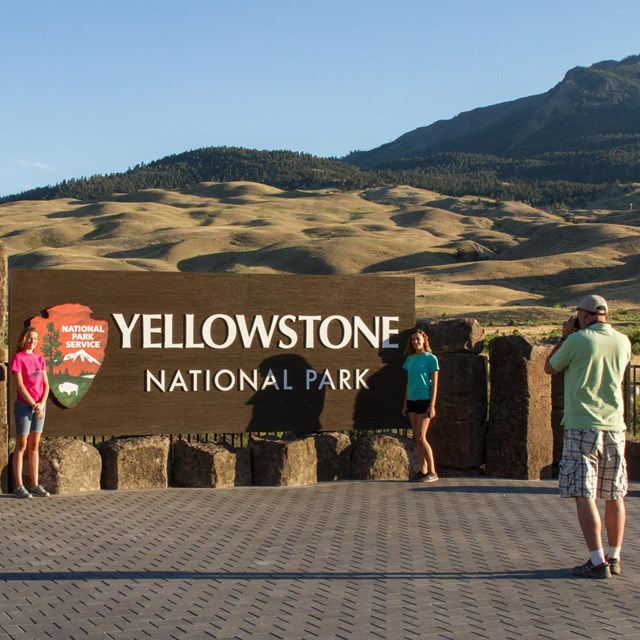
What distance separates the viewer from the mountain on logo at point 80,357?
10727 millimetres

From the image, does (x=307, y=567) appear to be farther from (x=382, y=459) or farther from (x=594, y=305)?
(x=382, y=459)

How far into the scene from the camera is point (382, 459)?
A: 11.4 m

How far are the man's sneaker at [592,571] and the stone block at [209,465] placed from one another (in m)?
4.61

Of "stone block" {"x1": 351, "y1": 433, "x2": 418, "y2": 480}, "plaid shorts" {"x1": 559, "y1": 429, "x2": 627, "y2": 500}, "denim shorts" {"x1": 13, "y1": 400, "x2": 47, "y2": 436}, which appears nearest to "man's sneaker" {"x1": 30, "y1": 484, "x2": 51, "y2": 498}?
"denim shorts" {"x1": 13, "y1": 400, "x2": 47, "y2": 436}

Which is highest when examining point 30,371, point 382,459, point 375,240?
point 375,240

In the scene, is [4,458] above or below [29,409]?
below

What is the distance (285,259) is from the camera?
3228 inches

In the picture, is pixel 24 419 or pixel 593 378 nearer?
pixel 593 378

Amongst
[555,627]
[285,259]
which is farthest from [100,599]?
[285,259]

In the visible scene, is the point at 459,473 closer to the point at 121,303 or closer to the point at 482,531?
the point at 482,531

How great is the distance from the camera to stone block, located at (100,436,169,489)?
10.5 meters

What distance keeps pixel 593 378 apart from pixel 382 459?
443 cm

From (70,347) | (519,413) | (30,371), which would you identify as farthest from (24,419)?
(519,413)

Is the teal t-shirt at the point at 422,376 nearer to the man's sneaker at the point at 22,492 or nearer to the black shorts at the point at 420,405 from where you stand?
the black shorts at the point at 420,405
